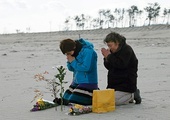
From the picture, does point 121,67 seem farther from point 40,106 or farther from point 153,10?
point 153,10

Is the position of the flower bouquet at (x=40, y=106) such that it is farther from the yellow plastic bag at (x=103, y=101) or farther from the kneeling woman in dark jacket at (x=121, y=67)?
the kneeling woman in dark jacket at (x=121, y=67)

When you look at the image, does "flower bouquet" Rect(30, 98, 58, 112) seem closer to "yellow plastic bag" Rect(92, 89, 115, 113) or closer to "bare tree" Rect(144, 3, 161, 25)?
"yellow plastic bag" Rect(92, 89, 115, 113)

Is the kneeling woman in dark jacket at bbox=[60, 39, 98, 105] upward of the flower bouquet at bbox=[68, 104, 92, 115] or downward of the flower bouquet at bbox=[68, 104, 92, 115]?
upward

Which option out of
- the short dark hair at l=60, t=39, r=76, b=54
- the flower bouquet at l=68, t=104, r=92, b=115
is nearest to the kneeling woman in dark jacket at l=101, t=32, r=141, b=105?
the short dark hair at l=60, t=39, r=76, b=54

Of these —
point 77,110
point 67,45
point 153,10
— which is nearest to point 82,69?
point 67,45

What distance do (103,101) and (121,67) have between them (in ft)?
1.80

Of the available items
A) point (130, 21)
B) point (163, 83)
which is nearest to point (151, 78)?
point (163, 83)

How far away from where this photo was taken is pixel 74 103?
520 cm

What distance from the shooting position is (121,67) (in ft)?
16.6

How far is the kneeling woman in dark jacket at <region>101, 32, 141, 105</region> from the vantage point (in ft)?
16.4

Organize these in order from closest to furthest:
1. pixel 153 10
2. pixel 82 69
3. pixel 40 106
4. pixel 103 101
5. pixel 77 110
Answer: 1. pixel 77 110
2. pixel 103 101
3. pixel 40 106
4. pixel 82 69
5. pixel 153 10

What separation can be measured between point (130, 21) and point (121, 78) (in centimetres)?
5494

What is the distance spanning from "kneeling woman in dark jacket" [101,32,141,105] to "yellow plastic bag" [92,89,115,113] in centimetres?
28

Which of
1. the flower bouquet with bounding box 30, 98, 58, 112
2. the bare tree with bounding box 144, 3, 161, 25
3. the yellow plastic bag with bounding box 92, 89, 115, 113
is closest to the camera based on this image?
the yellow plastic bag with bounding box 92, 89, 115, 113
